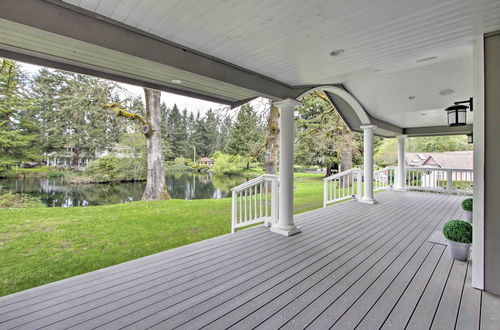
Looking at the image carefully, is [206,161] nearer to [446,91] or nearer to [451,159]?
[446,91]

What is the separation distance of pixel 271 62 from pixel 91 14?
188 centimetres

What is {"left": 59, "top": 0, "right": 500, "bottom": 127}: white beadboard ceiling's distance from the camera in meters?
1.71

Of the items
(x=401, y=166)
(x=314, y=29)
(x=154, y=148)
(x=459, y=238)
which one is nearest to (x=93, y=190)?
(x=154, y=148)

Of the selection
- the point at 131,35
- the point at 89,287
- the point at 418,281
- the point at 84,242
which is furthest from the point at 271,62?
the point at 84,242

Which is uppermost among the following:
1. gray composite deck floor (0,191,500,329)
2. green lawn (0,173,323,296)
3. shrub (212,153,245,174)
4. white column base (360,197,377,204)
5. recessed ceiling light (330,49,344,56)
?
recessed ceiling light (330,49,344,56)

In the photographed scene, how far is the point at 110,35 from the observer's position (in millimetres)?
1872

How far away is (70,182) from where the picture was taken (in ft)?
31.5

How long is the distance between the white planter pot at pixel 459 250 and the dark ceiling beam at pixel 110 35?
3.46 meters

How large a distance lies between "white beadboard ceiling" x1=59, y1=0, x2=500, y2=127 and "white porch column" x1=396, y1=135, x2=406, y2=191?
684 centimetres

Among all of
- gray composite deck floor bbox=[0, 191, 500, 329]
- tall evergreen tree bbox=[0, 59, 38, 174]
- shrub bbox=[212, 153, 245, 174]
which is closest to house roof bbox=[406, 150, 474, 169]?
shrub bbox=[212, 153, 245, 174]

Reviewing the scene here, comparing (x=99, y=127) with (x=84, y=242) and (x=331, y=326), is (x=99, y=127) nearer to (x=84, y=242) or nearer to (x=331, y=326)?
(x=84, y=242)

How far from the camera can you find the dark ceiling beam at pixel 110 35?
154 centimetres

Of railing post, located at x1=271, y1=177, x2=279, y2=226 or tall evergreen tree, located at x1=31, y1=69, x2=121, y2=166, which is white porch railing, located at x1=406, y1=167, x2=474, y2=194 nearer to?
railing post, located at x1=271, y1=177, x2=279, y2=226

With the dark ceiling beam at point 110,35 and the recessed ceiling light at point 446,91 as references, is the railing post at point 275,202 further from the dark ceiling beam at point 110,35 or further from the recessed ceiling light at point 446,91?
the recessed ceiling light at point 446,91
